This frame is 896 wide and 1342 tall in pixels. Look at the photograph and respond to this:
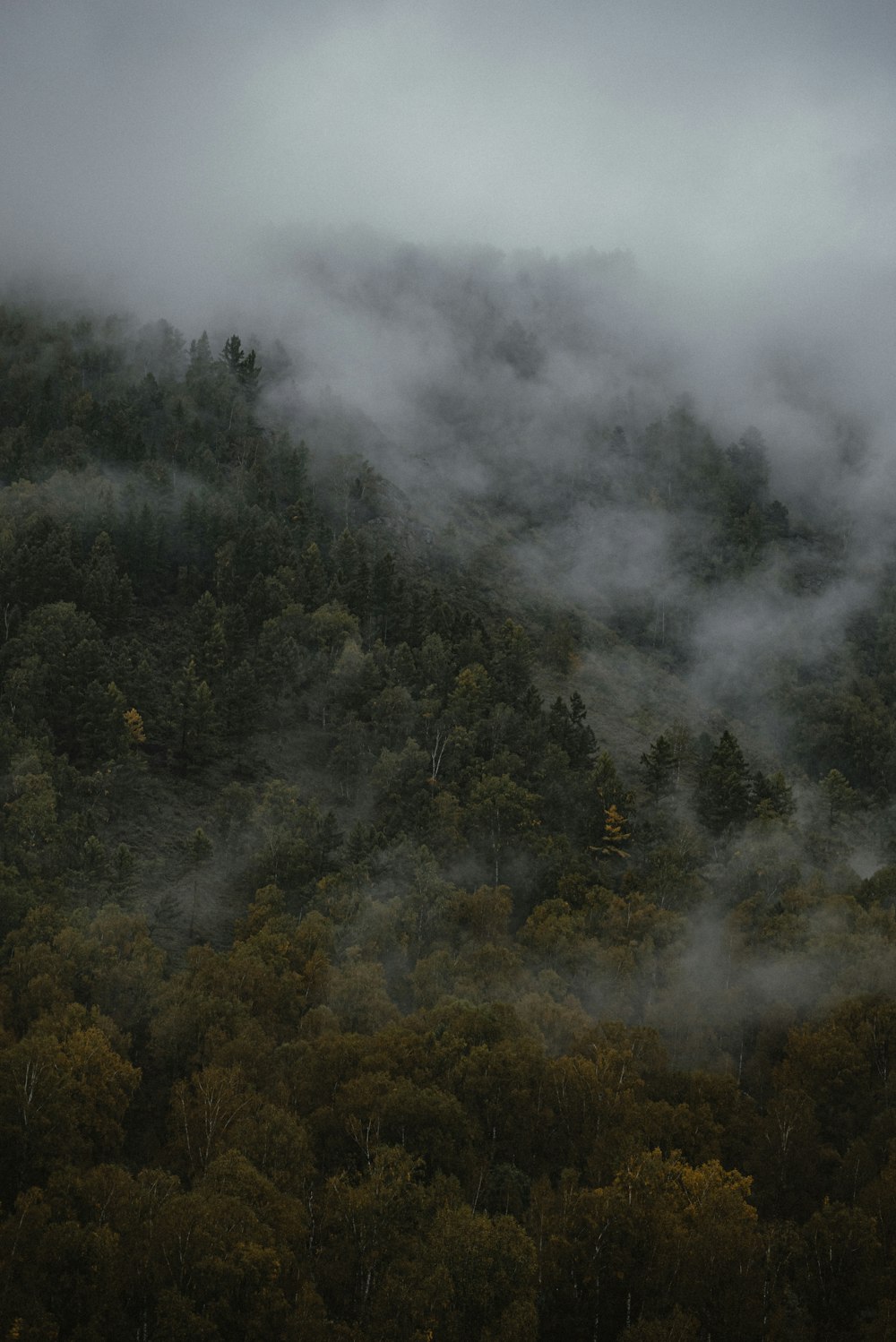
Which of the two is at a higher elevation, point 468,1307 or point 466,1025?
point 466,1025

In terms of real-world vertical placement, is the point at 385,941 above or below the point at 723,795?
below

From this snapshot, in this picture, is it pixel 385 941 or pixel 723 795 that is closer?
pixel 385 941

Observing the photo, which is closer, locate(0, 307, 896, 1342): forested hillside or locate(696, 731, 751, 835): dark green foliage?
locate(0, 307, 896, 1342): forested hillside

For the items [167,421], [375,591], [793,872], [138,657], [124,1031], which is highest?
[167,421]

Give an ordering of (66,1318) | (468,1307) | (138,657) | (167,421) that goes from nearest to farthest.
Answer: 1. (66,1318)
2. (468,1307)
3. (138,657)
4. (167,421)

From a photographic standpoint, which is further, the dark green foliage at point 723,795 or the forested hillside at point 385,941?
the dark green foliage at point 723,795

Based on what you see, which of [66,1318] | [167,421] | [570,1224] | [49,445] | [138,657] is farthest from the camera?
[167,421]

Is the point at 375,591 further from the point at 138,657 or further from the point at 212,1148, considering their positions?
the point at 212,1148

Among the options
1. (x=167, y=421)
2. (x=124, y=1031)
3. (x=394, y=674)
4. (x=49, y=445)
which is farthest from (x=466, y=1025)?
(x=167, y=421)
